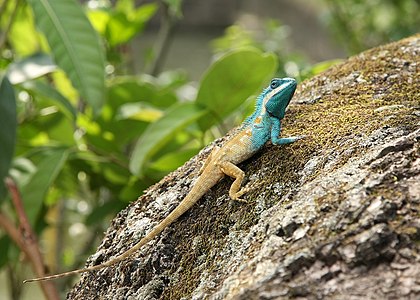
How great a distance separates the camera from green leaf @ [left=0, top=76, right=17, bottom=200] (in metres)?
2.30

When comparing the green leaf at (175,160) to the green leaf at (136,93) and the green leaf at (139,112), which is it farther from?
the green leaf at (136,93)

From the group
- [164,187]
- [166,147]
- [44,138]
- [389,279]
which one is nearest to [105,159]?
[166,147]

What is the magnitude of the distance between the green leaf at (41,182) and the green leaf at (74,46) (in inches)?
11.9

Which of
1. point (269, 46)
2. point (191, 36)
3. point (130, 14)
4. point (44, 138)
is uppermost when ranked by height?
point (130, 14)

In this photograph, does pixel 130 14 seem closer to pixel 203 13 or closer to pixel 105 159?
pixel 105 159

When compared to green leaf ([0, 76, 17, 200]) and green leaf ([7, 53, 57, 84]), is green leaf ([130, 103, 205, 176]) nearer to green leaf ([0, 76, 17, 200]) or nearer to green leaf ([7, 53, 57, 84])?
green leaf ([0, 76, 17, 200])

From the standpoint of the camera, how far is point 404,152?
136 cm

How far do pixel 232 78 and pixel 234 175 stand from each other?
28.0 inches

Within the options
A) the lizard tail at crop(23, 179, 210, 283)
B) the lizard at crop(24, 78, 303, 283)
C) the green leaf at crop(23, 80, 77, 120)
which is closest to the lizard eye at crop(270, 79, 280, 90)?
the lizard at crop(24, 78, 303, 283)

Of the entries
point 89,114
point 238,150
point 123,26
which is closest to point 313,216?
point 238,150

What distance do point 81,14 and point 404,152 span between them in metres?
1.40

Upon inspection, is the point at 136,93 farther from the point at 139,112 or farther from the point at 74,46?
the point at 74,46

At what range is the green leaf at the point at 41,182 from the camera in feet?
8.17

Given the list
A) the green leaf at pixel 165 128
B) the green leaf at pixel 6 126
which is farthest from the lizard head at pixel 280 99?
the green leaf at pixel 6 126
